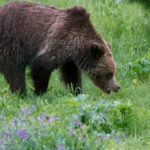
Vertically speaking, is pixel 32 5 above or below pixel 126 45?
above

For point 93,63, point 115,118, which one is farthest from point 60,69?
point 115,118

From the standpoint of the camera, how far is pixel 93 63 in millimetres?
8992

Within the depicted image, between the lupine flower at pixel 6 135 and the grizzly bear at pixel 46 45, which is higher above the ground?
the lupine flower at pixel 6 135

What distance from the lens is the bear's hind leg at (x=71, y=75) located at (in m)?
9.21

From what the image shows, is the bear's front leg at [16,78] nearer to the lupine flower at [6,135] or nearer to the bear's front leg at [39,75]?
the bear's front leg at [39,75]

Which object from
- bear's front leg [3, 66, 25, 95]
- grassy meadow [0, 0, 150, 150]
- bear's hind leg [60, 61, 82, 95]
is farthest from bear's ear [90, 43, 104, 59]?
bear's front leg [3, 66, 25, 95]

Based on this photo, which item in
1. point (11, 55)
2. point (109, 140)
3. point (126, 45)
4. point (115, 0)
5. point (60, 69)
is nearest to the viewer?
point (109, 140)

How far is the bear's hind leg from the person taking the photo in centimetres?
921

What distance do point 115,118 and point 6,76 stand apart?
272 centimetres

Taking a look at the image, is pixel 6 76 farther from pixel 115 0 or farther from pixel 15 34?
pixel 115 0

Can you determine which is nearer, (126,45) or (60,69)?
(60,69)

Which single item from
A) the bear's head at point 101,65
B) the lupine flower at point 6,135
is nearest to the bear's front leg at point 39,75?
the bear's head at point 101,65

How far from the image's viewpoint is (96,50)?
8836 millimetres

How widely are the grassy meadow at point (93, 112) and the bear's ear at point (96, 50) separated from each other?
0.70 metres
